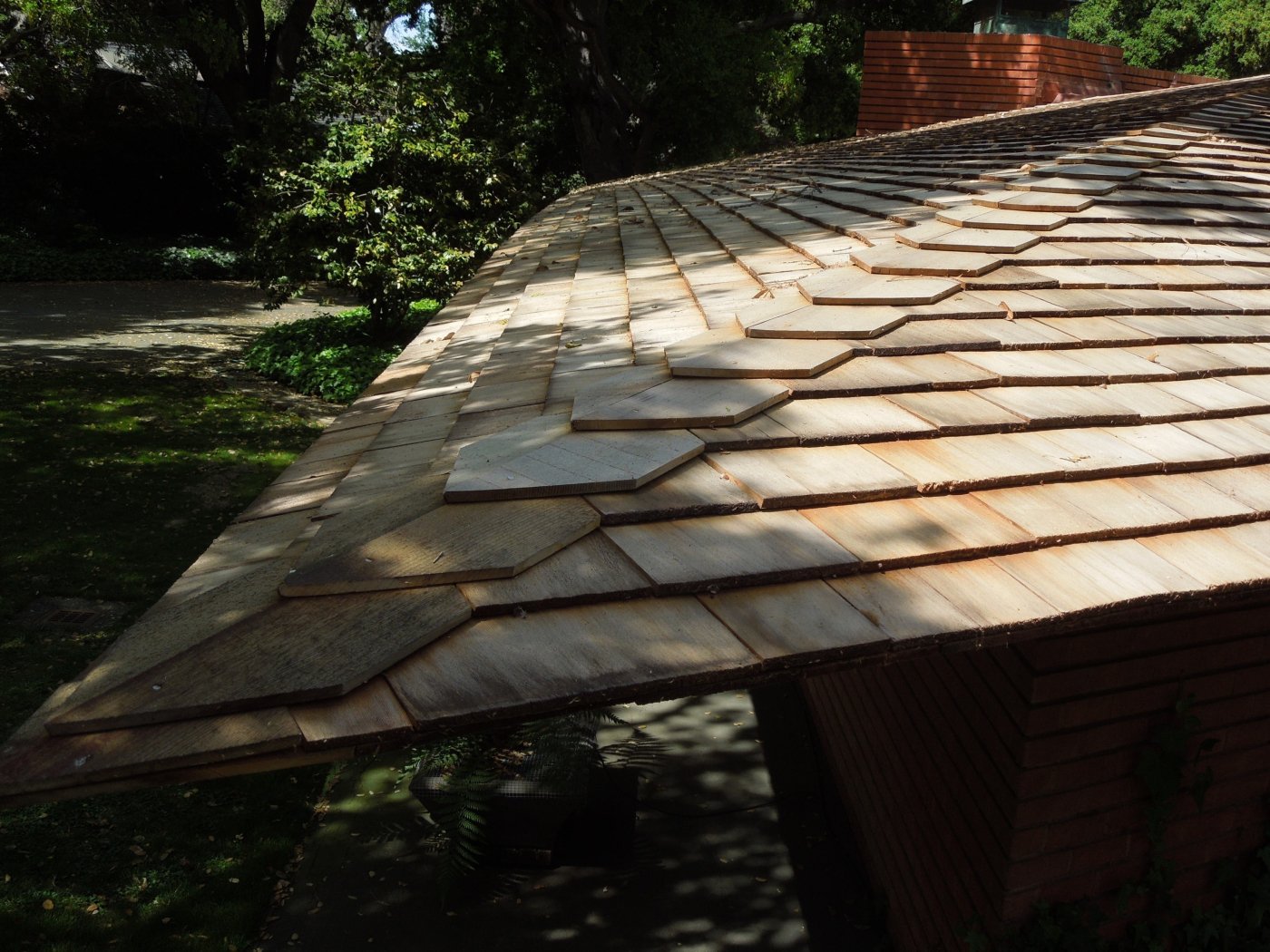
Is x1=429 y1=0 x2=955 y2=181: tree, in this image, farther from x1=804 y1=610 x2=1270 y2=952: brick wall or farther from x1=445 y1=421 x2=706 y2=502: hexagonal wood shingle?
x1=445 y1=421 x2=706 y2=502: hexagonal wood shingle

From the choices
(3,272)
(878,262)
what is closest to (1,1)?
(3,272)

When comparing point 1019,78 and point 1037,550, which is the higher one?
point 1019,78

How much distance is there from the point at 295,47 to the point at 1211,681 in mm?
25473

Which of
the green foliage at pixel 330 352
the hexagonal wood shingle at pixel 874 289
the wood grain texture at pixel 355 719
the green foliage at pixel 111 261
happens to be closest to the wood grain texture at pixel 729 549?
the wood grain texture at pixel 355 719

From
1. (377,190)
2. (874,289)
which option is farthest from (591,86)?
(874,289)

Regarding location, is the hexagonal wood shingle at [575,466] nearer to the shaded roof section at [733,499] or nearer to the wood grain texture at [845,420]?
the shaded roof section at [733,499]

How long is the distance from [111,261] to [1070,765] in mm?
24925

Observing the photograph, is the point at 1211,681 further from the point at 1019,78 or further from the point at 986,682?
the point at 1019,78

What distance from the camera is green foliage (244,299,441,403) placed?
15148mm

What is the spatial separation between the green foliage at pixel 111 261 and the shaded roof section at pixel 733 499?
21642 mm

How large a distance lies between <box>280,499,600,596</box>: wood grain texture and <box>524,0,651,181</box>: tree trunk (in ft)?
64.0

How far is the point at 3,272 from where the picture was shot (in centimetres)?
2119

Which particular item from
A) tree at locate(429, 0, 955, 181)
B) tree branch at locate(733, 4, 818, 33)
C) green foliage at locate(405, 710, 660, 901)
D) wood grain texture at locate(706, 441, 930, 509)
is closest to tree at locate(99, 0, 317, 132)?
tree at locate(429, 0, 955, 181)

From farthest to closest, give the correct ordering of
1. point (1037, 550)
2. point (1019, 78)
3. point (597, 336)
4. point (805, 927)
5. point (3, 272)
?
1. point (3, 272)
2. point (1019, 78)
3. point (805, 927)
4. point (597, 336)
5. point (1037, 550)
